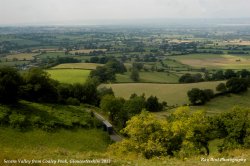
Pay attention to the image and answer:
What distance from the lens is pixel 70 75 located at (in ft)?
420

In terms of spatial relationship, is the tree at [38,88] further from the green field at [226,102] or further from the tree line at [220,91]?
the tree line at [220,91]

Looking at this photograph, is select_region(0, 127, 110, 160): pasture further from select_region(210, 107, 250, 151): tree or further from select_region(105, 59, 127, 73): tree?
select_region(105, 59, 127, 73): tree

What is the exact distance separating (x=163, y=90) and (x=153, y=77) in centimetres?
3163

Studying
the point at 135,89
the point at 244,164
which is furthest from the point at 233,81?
the point at 244,164

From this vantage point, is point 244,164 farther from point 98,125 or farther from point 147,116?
point 98,125

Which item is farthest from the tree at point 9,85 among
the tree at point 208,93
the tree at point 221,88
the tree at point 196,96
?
the tree at point 221,88

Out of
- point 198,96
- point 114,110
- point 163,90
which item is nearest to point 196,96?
point 198,96

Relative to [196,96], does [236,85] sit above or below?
above

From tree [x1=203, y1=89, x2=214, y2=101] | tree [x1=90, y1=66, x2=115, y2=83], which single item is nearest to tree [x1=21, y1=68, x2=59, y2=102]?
tree [x1=203, y1=89, x2=214, y2=101]

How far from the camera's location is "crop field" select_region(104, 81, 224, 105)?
97.8 m

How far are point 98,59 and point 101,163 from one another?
166769mm

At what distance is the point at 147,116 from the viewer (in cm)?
3878

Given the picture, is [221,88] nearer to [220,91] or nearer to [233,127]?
[220,91]

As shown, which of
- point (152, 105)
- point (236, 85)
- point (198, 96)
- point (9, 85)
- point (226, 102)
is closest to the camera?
point (9, 85)
